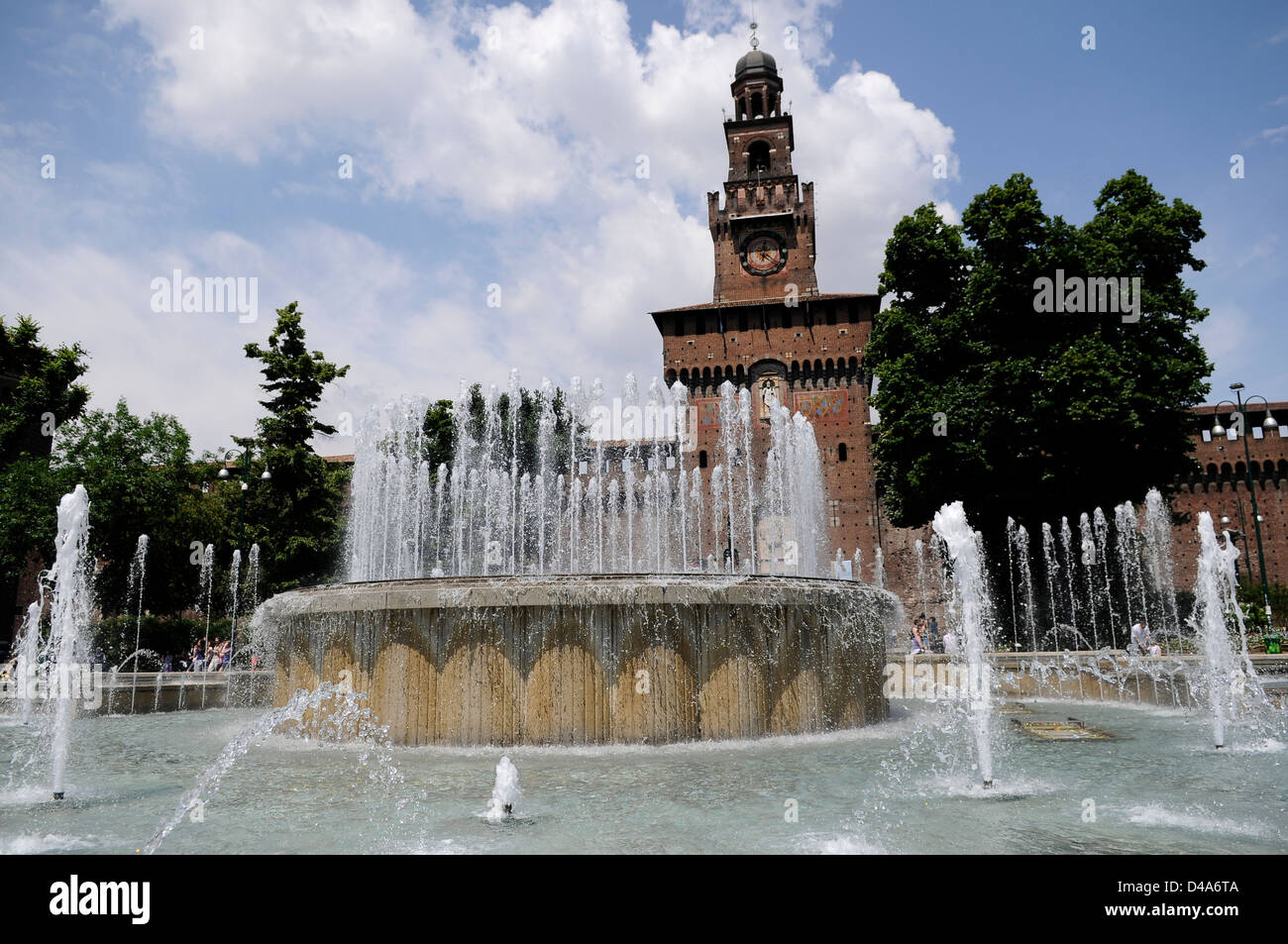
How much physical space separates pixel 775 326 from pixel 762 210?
23.5 ft

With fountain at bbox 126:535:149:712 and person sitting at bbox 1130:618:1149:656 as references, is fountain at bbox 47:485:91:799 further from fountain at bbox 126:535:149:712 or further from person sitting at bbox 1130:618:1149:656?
fountain at bbox 126:535:149:712

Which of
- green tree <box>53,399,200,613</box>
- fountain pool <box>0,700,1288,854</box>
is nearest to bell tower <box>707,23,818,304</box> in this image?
green tree <box>53,399,200,613</box>

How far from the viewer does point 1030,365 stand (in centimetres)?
1986

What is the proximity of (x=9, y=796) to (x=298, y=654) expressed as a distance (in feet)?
8.98

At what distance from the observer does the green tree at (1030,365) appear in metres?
19.8

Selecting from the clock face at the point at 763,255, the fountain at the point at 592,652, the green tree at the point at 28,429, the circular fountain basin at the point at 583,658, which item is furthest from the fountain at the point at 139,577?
the clock face at the point at 763,255

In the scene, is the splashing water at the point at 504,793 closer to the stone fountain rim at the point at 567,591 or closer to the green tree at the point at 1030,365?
the stone fountain rim at the point at 567,591

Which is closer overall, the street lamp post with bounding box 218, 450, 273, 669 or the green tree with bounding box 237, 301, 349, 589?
the street lamp post with bounding box 218, 450, 273, 669

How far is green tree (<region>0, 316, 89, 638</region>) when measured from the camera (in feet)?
69.3

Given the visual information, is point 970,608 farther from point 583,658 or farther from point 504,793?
point 504,793

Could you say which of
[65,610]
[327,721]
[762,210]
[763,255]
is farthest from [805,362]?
[65,610]

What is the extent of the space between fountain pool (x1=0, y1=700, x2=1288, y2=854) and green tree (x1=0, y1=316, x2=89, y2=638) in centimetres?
1766

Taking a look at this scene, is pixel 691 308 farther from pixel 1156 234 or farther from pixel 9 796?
pixel 9 796

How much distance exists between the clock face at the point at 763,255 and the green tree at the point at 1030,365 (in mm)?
19785
